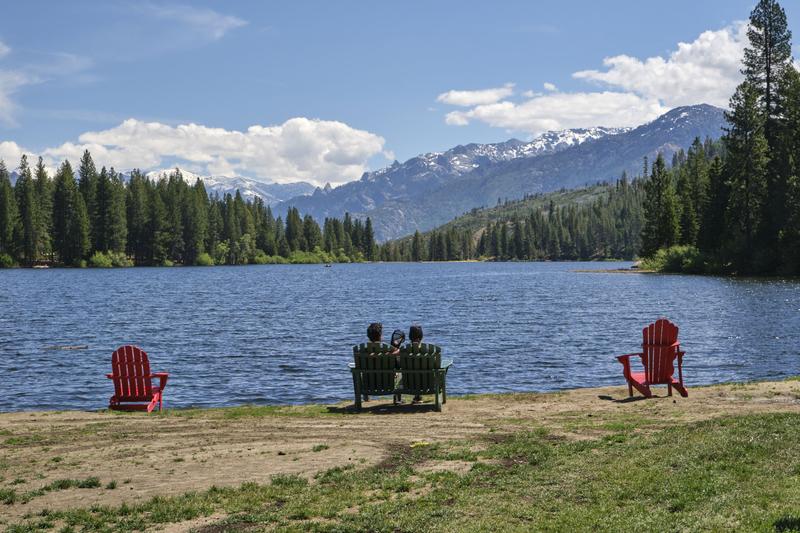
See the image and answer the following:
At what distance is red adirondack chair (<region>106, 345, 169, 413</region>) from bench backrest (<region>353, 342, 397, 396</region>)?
5795 millimetres

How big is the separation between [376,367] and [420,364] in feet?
4.14

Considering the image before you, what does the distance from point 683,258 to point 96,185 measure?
12933 centimetres

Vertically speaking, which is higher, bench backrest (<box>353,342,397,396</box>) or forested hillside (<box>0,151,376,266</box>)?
forested hillside (<box>0,151,376,266</box>)

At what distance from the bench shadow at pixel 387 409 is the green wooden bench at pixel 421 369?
495mm

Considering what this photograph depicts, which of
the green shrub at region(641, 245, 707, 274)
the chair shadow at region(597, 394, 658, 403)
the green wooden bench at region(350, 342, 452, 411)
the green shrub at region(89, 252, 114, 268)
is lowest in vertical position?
the chair shadow at region(597, 394, 658, 403)

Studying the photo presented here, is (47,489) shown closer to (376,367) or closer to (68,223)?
(376,367)

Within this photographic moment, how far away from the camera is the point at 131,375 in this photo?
2138 cm

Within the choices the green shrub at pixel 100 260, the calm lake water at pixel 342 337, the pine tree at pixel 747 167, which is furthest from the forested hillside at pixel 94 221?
the pine tree at pixel 747 167

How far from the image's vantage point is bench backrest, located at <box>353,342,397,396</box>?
20.3 metres

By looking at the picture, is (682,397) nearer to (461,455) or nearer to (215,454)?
(461,455)

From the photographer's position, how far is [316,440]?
52.3 ft

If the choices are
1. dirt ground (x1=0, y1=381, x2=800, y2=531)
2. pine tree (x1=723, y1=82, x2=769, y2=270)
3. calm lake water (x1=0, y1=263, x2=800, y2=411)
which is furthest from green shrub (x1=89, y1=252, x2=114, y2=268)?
dirt ground (x1=0, y1=381, x2=800, y2=531)

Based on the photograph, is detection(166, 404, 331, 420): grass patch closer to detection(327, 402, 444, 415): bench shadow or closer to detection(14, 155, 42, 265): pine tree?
detection(327, 402, 444, 415): bench shadow

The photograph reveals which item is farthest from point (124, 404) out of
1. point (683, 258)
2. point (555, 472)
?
point (683, 258)
